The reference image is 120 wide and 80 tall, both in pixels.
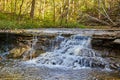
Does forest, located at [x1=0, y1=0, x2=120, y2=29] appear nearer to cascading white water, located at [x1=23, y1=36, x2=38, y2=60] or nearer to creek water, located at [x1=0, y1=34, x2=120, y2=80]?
cascading white water, located at [x1=23, y1=36, x2=38, y2=60]

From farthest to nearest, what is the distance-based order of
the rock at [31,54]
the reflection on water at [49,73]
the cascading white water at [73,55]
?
Result: the rock at [31,54] < the cascading white water at [73,55] < the reflection on water at [49,73]

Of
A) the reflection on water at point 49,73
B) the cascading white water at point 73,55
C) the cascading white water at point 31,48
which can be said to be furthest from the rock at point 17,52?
the reflection on water at point 49,73

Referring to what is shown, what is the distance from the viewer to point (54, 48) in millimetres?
15688

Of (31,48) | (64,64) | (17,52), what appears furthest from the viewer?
(31,48)

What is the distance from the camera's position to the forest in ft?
81.0

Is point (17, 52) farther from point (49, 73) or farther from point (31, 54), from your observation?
point (49, 73)

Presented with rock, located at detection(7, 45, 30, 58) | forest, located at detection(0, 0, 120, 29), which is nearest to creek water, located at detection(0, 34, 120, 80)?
rock, located at detection(7, 45, 30, 58)

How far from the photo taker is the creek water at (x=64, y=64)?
1076 centimetres

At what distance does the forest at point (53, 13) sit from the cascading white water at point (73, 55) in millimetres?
5530

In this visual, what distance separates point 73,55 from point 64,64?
3.90 feet

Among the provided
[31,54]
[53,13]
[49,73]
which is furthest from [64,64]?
[53,13]

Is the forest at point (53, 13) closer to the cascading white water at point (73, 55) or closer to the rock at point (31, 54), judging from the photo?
the rock at point (31, 54)

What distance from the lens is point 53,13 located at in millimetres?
38906

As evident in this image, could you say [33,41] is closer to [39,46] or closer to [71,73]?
[39,46]
